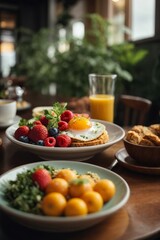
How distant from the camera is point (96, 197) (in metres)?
0.64

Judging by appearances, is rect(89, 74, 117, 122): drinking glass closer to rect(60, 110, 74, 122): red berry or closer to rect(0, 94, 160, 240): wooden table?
rect(60, 110, 74, 122): red berry

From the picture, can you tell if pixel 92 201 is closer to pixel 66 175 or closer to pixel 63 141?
pixel 66 175

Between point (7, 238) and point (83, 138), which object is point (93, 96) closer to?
point (83, 138)

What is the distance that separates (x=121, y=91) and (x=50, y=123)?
312cm

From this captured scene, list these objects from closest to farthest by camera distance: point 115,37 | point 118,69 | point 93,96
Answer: point 93,96 → point 118,69 → point 115,37

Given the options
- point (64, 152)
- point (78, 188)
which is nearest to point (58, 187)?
point (78, 188)

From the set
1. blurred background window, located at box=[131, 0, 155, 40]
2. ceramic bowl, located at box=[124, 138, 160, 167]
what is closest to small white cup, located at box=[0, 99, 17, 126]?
ceramic bowl, located at box=[124, 138, 160, 167]

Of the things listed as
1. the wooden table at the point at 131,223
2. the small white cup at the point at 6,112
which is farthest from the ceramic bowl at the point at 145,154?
the small white cup at the point at 6,112

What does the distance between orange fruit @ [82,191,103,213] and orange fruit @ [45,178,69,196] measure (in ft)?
0.15

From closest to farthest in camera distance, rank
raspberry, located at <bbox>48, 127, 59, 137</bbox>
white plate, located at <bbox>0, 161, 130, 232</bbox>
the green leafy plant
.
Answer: white plate, located at <bbox>0, 161, 130, 232</bbox>
raspberry, located at <bbox>48, 127, 59, 137</bbox>
the green leafy plant

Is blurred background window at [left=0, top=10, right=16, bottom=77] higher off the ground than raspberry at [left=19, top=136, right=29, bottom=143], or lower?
higher

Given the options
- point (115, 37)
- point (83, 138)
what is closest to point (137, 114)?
point (83, 138)

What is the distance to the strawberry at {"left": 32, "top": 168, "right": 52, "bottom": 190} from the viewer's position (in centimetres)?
69

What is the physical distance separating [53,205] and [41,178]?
10 cm
